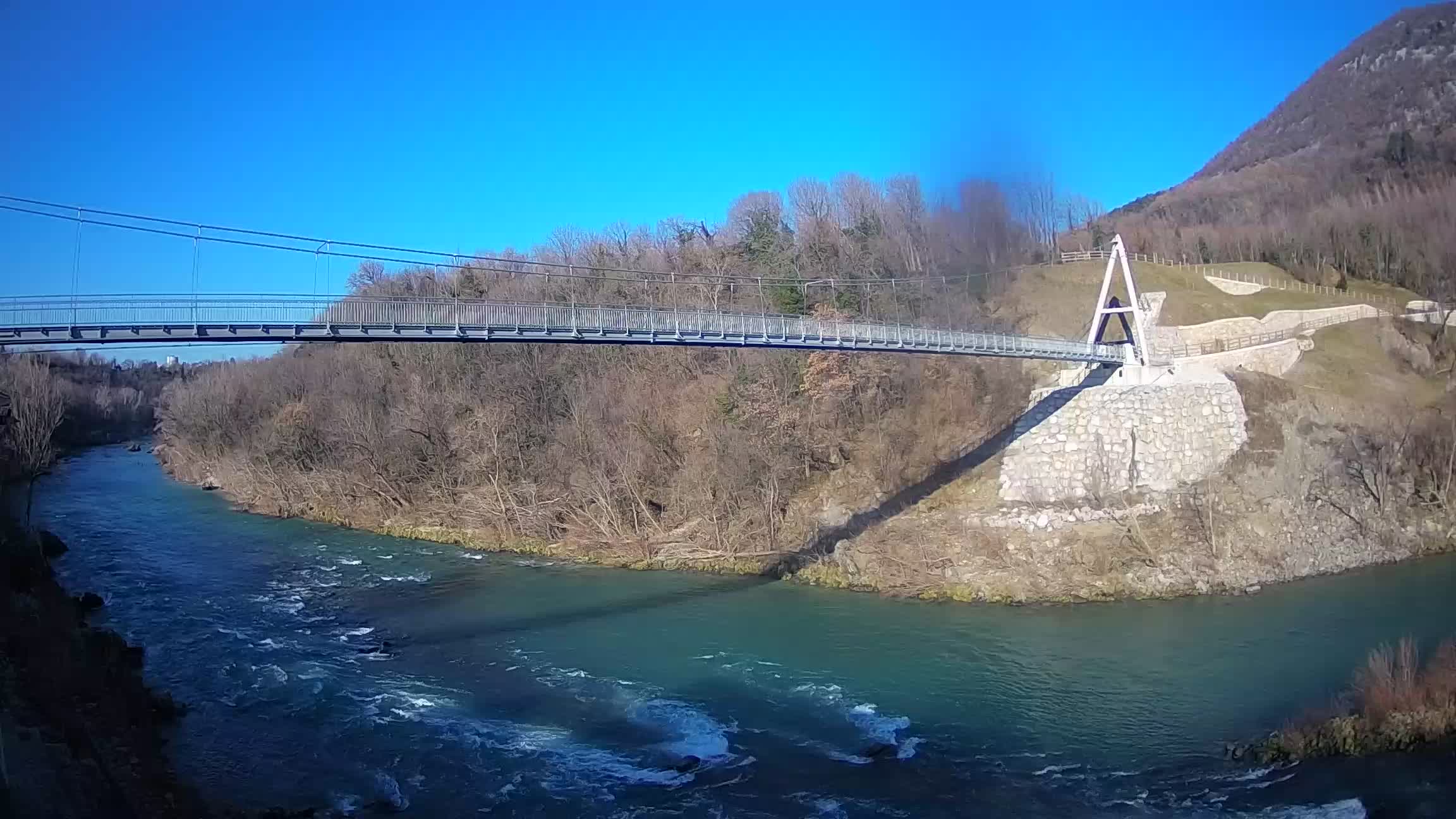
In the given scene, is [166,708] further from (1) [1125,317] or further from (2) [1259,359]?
(2) [1259,359]

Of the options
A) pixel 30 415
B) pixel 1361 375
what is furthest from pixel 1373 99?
pixel 30 415

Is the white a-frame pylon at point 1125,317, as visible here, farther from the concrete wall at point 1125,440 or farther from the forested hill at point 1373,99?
the forested hill at point 1373,99

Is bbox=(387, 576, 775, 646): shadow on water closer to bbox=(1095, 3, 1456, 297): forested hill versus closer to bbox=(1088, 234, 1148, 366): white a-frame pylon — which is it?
bbox=(1088, 234, 1148, 366): white a-frame pylon

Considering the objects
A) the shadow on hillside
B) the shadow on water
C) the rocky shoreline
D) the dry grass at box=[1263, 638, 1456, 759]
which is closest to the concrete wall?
the shadow on hillside

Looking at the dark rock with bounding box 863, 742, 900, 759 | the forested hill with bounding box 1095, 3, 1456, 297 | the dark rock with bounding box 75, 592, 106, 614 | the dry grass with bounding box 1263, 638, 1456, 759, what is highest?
the forested hill with bounding box 1095, 3, 1456, 297

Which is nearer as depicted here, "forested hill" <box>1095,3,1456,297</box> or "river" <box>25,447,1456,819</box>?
"river" <box>25,447,1456,819</box>

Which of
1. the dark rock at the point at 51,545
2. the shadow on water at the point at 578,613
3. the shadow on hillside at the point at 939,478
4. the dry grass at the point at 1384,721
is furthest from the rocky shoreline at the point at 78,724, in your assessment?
the shadow on hillside at the point at 939,478

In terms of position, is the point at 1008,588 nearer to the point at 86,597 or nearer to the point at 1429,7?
the point at 86,597
